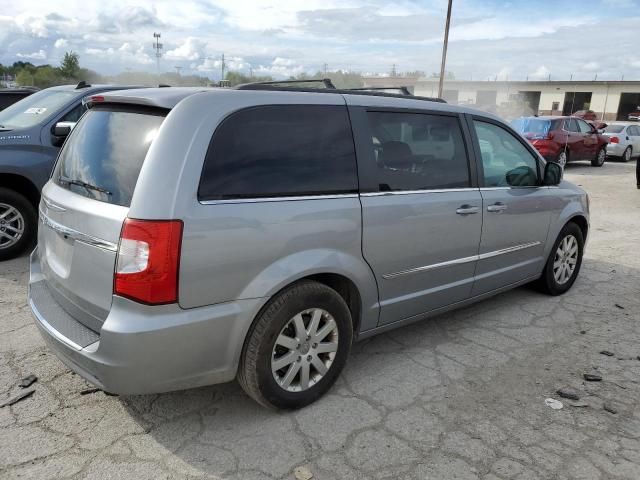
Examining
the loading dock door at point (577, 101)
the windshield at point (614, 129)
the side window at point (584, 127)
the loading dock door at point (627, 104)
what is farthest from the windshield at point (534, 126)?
the loading dock door at point (577, 101)

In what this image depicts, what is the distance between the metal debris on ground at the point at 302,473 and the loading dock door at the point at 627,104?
63.7m

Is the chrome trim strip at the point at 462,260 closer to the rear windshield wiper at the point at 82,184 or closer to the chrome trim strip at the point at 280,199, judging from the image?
the chrome trim strip at the point at 280,199

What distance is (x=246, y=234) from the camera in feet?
8.18

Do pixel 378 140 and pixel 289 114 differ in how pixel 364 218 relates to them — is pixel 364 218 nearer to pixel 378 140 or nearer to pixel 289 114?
pixel 378 140

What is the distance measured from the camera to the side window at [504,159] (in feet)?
13.0

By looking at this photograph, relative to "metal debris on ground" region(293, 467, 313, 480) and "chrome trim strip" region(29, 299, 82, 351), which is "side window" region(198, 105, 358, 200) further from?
"metal debris on ground" region(293, 467, 313, 480)

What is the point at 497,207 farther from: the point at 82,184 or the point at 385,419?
the point at 82,184

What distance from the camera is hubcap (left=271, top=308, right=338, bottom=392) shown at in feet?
9.18

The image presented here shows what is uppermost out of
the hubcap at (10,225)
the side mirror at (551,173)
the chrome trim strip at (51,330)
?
the side mirror at (551,173)

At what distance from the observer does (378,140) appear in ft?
10.4

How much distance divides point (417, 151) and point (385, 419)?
1714 millimetres

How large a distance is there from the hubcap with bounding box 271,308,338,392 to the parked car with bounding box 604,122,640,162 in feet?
62.4

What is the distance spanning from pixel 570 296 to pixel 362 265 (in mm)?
2933

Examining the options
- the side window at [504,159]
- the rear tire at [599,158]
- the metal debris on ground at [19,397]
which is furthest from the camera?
the rear tire at [599,158]
